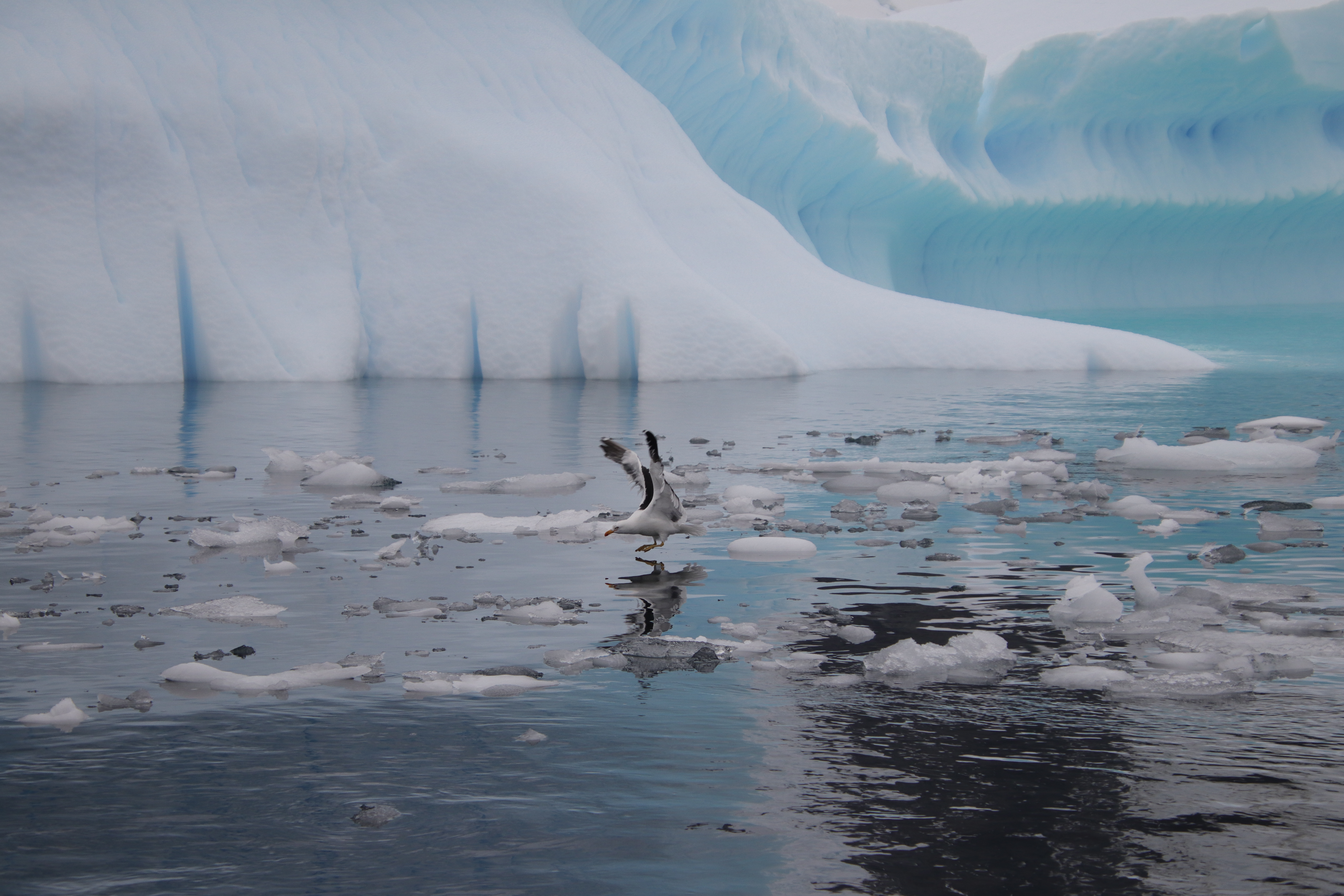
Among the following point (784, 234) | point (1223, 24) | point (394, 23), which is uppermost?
point (1223, 24)

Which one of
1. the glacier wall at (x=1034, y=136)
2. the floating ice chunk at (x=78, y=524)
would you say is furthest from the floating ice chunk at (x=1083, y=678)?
the glacier wall at (x=1034, y=136)

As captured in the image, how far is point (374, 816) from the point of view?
2293 millimetres

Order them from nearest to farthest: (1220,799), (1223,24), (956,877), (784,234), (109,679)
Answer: (956,877), (1220,799), (109,679), (784,234), (1223,24)

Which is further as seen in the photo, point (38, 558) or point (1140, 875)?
point (38, 558)

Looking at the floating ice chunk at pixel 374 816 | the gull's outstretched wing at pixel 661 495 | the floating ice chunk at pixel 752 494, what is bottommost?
the floating ice chunk at pixel 374 816

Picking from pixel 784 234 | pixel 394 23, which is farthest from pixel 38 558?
pixel 784 234

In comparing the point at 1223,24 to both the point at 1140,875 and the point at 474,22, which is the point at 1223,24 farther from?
the point at 1140,875

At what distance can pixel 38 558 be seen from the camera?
4824 millimetres

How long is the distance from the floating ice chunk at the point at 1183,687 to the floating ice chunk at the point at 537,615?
65.0 inches

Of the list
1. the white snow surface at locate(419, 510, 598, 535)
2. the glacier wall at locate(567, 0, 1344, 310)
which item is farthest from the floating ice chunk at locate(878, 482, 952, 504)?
the glacier wall at locate(567, 0, 1344, 310)

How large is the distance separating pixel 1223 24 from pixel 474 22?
15482 millimetres

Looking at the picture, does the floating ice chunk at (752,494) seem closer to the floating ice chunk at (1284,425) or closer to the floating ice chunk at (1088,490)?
the floating ice chunk at (1088,490)

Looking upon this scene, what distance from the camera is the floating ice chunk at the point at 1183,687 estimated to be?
3.06m

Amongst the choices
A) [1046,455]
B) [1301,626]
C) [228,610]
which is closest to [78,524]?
[228,610]
